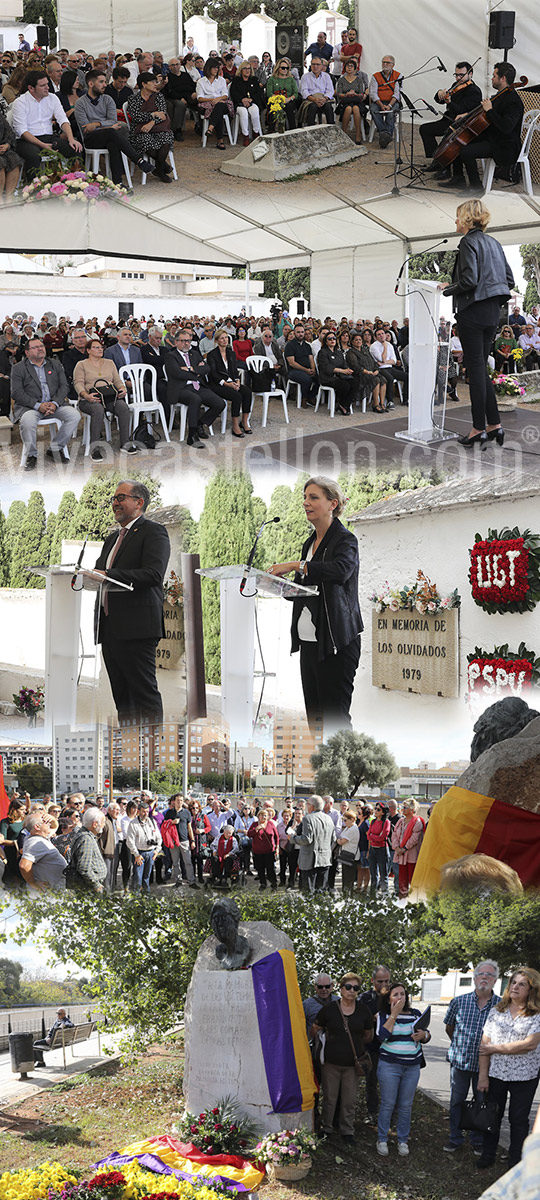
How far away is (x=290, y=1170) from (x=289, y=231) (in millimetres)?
7571

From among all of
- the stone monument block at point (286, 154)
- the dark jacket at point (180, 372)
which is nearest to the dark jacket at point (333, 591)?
the dark jacket at point (180, 372)

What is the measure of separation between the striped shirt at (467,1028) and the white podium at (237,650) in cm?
239

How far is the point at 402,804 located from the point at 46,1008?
243 centimetres

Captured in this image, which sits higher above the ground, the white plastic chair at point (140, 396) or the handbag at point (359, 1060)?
the white plastic chair at point (140, 396)

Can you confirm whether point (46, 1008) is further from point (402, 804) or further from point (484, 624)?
point (484, 624)

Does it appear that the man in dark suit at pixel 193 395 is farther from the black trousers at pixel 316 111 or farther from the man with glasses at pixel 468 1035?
the man with glasses at pixel 468 1035

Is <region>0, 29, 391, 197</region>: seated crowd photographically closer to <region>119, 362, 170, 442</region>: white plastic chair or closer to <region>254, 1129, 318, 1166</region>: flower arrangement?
<region>119, 362, 170, 442</region>: white plastic chair

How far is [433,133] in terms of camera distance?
33.0ft

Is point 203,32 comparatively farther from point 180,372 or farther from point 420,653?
point 420,653

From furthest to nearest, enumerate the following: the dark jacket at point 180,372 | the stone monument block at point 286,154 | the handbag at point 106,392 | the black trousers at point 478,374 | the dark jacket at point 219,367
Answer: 1. the stone monument block at point 286,154
2. the dark jacket at point 219,367
3. the dark jacket at point 180,372
4. the handbag at point 106,392
5. the black trousers at point 478,374

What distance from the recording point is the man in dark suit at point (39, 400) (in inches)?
343

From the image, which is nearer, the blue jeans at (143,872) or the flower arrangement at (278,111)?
the blue jeans at (143,872)

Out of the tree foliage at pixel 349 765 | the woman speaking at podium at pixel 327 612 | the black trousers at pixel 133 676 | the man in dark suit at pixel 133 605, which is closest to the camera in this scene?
the woman speaking at podium at pixel 327 612

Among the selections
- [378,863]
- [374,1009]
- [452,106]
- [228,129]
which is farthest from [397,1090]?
[228,129]
